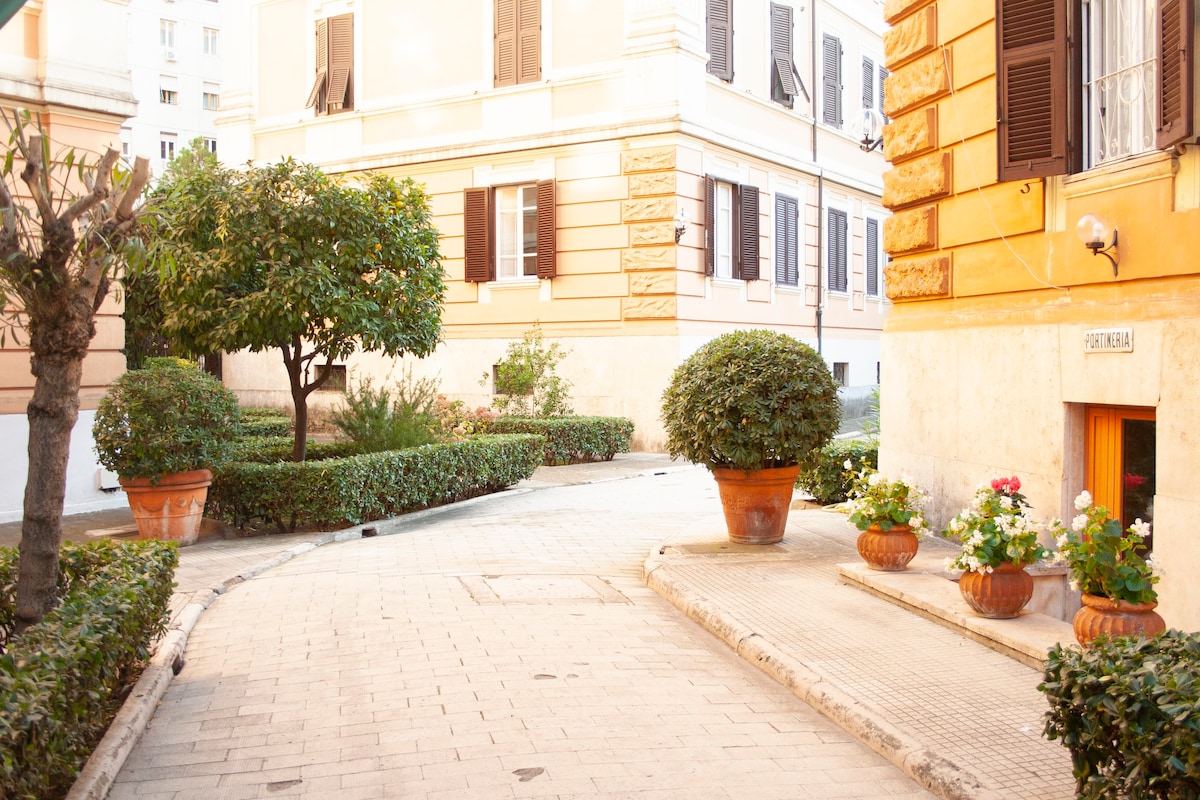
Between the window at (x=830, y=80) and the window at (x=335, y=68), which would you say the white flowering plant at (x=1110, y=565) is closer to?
→ the window at (x=830, y=80)

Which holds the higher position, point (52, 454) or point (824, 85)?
point (824, 85)

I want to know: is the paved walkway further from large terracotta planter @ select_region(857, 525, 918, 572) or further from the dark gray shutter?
the dark gray shutter

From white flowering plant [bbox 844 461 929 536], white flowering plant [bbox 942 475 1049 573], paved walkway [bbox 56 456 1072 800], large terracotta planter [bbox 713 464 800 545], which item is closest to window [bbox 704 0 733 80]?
large terracotta planter [bbox 713 464 800 545]

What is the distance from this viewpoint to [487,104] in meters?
23.4

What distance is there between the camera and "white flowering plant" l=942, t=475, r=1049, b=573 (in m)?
7.13

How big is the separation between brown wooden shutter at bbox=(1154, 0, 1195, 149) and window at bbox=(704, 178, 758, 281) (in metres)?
15.3

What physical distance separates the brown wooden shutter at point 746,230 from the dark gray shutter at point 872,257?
6.99m

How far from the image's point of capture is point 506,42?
23141 mm

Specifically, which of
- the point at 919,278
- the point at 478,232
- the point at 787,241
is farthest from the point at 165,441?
the point at 787,241

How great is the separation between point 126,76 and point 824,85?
56.6 ft

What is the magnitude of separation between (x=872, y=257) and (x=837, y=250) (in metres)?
2.37

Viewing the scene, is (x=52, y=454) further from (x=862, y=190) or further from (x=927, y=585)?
(x=862, y=190)

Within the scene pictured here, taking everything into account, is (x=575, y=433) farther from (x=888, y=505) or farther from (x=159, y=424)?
(x=888, y=505)

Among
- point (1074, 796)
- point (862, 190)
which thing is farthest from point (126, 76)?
point (862, 190)
